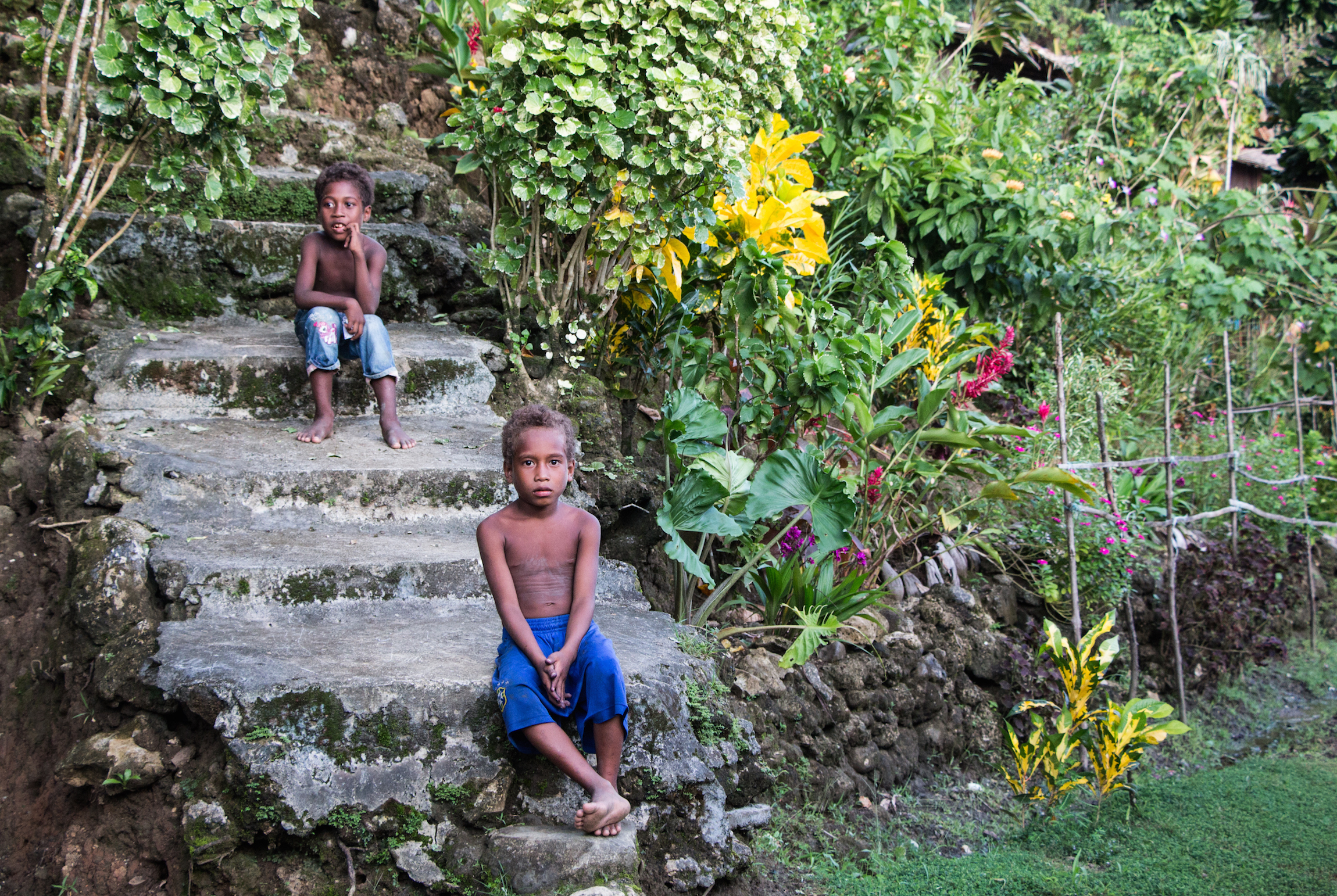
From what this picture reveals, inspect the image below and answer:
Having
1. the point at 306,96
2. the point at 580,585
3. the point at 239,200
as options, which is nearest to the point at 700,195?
the point at 580,585

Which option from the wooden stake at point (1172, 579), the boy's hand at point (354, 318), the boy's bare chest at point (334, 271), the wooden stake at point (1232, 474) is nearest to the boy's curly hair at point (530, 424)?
the boy's hand at point (354, 318)

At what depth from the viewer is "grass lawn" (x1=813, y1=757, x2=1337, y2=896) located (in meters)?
2.91

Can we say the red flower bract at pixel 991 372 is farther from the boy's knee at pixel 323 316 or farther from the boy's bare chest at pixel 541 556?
the boy's knee at pixel 323 316

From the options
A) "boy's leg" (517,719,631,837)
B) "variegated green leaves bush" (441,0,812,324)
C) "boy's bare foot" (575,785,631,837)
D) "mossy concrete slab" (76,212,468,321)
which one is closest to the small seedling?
"boy's leg" (517,719,631,837)

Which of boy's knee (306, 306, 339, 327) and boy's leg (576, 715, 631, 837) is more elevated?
boy's knee (306, 306, 339, 327)

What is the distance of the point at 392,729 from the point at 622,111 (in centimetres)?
242

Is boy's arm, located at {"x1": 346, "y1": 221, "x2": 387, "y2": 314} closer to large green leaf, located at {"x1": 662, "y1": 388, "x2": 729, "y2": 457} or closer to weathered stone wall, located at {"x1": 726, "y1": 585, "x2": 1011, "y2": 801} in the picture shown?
large green leaf, located at {"x1": 662, "y1": 388, "x2": 729, "y2": 457}

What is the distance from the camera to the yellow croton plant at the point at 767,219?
389cm

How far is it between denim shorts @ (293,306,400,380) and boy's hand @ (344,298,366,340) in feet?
0.05

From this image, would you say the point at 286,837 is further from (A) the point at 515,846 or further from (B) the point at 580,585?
(B) the point at 580,585

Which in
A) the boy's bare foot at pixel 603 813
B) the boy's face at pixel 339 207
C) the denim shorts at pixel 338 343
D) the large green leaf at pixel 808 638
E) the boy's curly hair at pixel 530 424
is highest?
the boy's face at pixel 339 207

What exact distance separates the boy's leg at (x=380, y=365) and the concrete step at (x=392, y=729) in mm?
1190

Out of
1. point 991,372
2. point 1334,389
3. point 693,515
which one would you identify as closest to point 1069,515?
point 991,372

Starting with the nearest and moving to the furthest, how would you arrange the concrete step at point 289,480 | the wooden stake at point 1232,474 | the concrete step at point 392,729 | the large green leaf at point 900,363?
the concrete step at point 392,729 → the concrete step at point 289,480 → the large green leaf at point 900,363 → the wooden stake at point 1232,474
